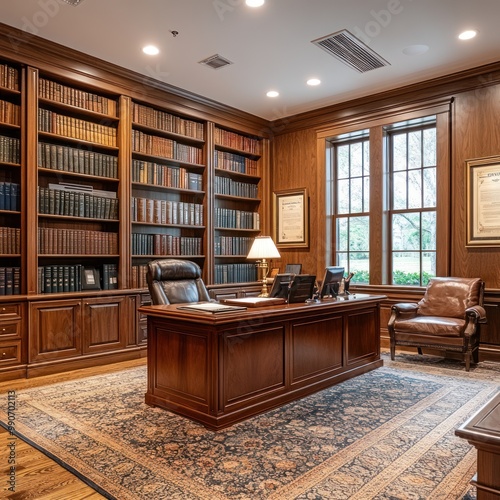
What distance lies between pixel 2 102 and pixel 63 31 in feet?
2.80

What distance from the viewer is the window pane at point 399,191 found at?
559 centimetres

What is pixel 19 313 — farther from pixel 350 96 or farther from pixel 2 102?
pixel 350 96

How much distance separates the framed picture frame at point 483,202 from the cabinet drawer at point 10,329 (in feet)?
15.0

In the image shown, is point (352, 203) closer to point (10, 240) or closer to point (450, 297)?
point (450, 297)

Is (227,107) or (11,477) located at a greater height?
(227,107)

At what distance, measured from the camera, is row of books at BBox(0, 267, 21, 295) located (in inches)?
159

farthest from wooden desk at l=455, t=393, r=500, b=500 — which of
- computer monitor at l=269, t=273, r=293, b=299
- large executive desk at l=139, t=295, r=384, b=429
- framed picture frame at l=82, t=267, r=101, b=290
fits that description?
framed picture frame at l=82, t=267, r=101, b=290

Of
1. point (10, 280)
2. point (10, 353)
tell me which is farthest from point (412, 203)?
point (10, 353)

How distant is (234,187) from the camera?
20.5 ft

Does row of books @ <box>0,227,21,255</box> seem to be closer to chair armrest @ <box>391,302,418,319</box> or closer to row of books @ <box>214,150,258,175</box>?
row of books @ <box>214,150,258,175</box>

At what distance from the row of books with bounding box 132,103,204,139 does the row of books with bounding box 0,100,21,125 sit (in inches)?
47.7

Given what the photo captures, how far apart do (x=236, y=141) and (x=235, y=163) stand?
307 mm

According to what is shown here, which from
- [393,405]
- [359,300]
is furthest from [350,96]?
[393,405]

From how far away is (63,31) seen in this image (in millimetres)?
3965
